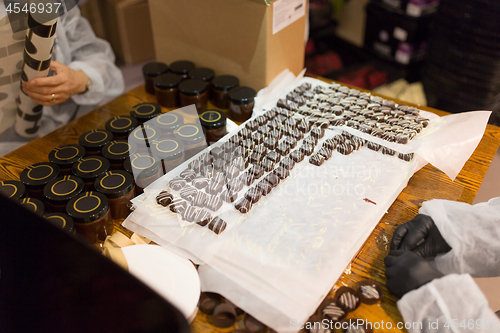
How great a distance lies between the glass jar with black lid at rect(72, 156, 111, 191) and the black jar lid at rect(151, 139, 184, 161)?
0.14m

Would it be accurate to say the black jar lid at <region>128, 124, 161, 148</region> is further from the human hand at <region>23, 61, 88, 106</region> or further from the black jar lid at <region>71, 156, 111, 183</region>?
the human hand at <region>23, 61, 88, 106</region>

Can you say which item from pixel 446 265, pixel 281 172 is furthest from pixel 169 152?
pixel 446 265

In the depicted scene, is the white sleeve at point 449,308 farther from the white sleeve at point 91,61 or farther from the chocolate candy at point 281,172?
the white sleeve at point 91,61

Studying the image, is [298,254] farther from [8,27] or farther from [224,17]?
[8,27]

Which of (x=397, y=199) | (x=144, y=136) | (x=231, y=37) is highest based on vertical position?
(x=231, y=37)

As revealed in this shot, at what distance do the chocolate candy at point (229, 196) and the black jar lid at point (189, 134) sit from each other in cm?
24

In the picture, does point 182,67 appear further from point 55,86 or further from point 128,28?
point 128,28

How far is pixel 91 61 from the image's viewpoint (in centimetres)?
142

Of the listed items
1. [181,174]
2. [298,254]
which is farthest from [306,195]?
[181,174]

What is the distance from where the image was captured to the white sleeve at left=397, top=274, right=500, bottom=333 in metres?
0.63

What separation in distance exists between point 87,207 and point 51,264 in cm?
38

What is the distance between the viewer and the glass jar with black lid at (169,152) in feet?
3.27

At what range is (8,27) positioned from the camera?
3.76ft

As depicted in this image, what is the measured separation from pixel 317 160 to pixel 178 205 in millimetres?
408
